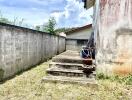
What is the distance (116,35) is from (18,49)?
368 cm

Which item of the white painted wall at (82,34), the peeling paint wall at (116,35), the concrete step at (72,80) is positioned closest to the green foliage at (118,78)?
the peeling paint wall at (116,35)

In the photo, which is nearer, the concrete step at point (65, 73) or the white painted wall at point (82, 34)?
the concrete step at point (65, 73)

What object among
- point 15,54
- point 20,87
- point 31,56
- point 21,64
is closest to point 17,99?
point 20,87

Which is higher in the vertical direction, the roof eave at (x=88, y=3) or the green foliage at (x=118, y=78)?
the roof eave at (x=88, y=3)

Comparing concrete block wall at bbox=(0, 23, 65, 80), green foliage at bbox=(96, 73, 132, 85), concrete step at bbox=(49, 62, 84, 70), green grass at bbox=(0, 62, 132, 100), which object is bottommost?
green grass at bbox=(0, 62, 132, 100)

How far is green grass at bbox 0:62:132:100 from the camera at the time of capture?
235 inches

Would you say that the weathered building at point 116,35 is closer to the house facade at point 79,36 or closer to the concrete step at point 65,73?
the concrete step at point 65,73

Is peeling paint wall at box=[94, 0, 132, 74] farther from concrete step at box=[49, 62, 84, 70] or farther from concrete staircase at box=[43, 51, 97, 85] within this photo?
concrete step at box=[49, 62, 84, 70]

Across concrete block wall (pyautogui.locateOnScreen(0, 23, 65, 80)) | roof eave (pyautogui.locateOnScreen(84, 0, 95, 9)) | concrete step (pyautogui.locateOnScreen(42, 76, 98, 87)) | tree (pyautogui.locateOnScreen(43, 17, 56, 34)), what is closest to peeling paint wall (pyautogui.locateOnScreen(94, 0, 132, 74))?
concrete step (pyautogui.locateOnScreen(42, 76, 98, 87))

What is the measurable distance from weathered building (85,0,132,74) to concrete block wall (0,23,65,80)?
3.10 metres

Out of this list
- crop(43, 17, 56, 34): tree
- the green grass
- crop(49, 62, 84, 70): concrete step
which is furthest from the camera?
crop(43, 17, 56, 34): tree

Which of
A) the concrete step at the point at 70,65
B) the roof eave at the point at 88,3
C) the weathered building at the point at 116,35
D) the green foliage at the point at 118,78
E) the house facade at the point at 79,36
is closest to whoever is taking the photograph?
the green foliage at the point at 118,78

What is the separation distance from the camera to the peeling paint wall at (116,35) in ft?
A: 26.5

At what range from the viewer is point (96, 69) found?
27.7ft
